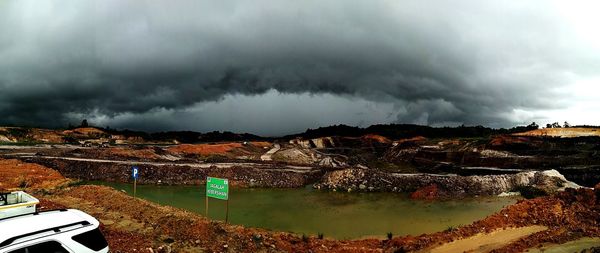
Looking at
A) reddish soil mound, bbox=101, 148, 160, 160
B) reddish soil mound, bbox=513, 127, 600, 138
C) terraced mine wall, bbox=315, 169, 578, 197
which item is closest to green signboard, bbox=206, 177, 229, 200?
terraced mine wall, bbox=315, 169, 578, 197

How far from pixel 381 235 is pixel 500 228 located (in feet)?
26.6

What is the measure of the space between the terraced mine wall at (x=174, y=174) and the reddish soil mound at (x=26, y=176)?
289 cm

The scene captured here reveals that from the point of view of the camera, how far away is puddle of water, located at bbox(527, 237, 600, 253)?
44.6ft

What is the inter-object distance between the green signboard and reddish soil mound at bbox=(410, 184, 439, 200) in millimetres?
30282

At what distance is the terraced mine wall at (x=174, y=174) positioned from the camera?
52031 millimetres

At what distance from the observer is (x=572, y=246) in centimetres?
1398

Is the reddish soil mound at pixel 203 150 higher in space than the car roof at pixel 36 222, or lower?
lower

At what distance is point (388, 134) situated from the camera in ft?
547

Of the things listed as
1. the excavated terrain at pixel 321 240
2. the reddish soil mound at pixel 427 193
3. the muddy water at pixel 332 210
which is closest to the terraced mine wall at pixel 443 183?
the reddish soil mound at pixel 427 193

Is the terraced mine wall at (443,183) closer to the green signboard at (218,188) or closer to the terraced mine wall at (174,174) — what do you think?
the terraced mine wall at (174,174)

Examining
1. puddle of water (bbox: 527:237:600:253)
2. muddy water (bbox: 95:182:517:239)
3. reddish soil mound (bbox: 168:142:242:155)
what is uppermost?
reddish soil mound (bbox: 168:142:242:155)

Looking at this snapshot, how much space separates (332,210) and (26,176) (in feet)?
122

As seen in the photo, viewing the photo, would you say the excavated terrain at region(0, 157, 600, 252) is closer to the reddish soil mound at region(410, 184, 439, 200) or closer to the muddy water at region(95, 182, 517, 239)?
the muddy water at region(95, 182, 517, 239)

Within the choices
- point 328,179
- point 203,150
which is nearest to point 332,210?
point 328,179
